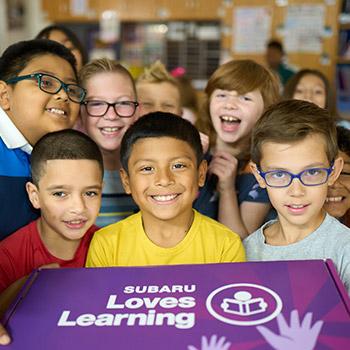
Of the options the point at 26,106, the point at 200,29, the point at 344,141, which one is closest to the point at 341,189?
the point at 344,141

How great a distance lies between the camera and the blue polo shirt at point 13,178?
4.53ft

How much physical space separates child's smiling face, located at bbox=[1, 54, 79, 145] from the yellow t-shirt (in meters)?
0.42

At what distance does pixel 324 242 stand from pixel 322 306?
0.39 meters

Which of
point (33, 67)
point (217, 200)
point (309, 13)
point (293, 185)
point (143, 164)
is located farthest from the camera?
point (309, 13)

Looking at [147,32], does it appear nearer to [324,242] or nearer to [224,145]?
[224,145]

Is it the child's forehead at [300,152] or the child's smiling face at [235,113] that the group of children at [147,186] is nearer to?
the child's forehead at [300,152]

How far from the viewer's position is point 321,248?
1210 mm

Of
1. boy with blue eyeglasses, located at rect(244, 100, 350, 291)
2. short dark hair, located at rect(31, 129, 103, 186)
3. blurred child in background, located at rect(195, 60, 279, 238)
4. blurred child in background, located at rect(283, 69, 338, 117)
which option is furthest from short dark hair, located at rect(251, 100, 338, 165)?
blurred child in background, located at rect(283, 69, 338, 117)

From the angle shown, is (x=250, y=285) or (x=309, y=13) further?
(x=309, y=13)

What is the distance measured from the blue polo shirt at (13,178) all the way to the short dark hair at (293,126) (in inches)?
26.8

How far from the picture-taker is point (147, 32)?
6.25 meters

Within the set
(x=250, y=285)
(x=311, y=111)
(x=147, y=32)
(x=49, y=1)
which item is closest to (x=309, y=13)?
(x=147, y=32)

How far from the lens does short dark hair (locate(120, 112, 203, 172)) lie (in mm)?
1351

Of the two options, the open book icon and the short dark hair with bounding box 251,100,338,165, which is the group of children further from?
the open book icon
